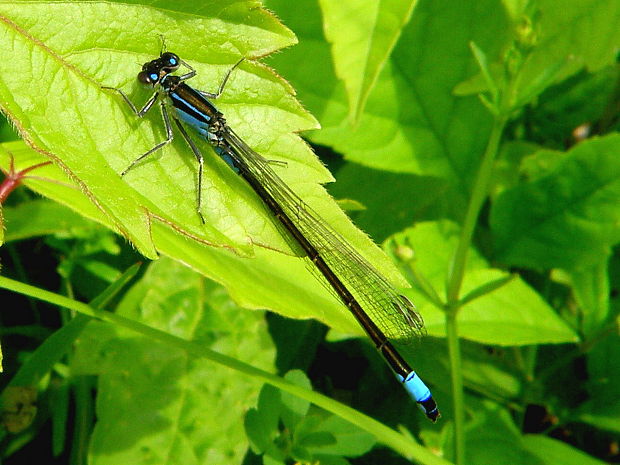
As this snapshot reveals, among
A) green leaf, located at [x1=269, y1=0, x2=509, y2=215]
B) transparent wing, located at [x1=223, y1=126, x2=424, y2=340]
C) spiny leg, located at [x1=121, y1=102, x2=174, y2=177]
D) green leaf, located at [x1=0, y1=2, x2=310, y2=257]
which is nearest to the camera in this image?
green leaf, located at [x1=0, y1=2, x2=310, y2=257]

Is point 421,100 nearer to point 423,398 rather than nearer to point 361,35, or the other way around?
point 361,35

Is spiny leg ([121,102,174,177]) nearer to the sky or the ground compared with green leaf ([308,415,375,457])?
nearer to the sky

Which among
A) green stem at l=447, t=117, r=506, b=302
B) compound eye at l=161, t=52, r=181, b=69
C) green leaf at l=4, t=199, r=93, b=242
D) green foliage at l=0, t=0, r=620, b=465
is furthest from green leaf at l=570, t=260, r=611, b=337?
green leaf at l=4, t=199, r=93, b=242

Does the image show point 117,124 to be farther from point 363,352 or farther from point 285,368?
point 363,352

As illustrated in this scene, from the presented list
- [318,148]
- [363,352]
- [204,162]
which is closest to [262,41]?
[204,162]

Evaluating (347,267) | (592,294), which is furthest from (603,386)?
(347,267)

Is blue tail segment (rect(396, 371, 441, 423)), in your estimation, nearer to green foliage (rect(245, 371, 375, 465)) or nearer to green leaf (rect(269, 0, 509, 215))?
green foliage (rect(245, 371, 375, 465))

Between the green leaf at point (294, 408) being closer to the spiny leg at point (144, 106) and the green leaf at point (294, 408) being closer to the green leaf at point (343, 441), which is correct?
the green leaf at point (343, 441)
